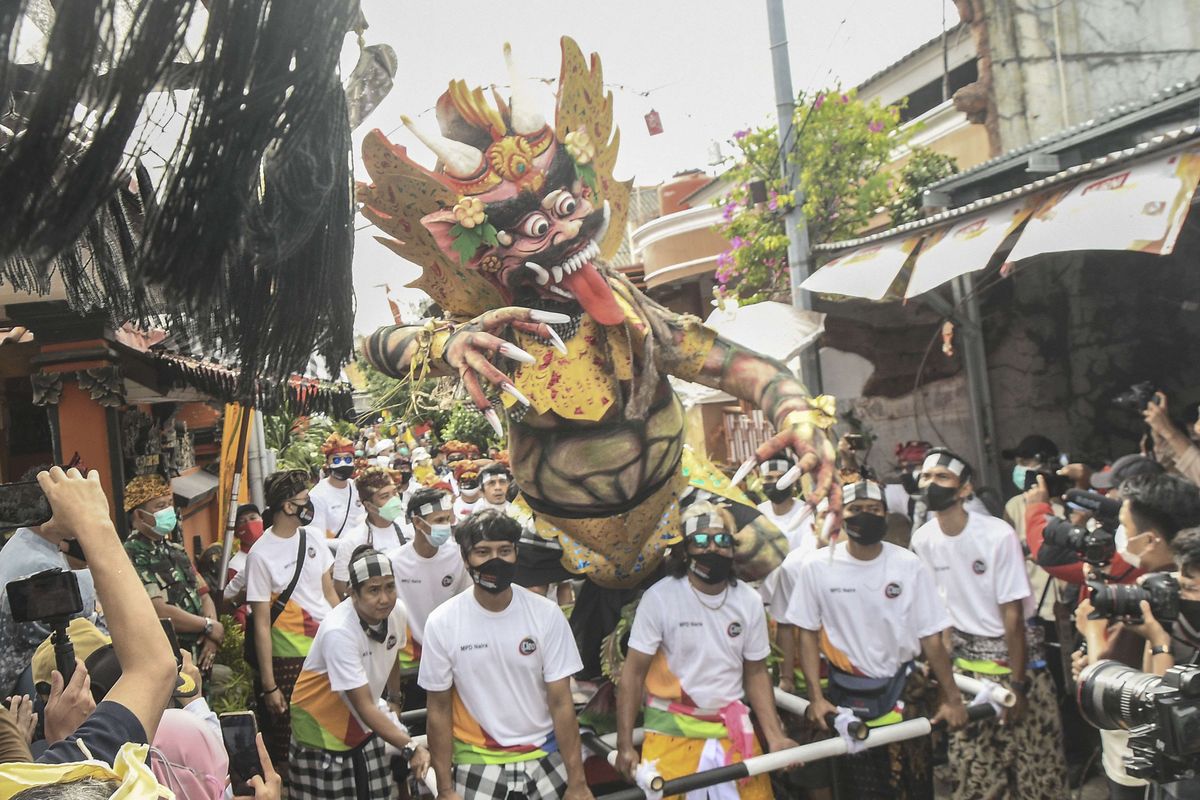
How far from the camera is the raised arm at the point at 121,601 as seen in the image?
1.99m

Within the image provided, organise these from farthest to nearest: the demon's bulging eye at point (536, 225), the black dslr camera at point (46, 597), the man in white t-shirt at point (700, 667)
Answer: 1. the man in white t-shirt at point (700, 667)
2. the demon's bulging eye at point (536, 225)
3. the black dslr camera at point (46, 597)

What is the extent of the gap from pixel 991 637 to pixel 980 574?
280 mm

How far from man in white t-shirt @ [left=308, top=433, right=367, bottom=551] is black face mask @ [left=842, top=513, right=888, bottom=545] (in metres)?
4.15

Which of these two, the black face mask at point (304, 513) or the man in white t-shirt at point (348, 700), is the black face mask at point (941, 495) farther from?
the black face mask at point (304, 513)

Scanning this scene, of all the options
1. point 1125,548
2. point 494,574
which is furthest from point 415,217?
point 1125,548

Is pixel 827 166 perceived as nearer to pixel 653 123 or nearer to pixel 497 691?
pixel 653 123

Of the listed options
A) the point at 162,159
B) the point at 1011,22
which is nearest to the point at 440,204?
the point at 162,159

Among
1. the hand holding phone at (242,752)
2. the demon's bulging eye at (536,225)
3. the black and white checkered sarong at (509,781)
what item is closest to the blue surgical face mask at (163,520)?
the black and white checkered sarong at (509,781)

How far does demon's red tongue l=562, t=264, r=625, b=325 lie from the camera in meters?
3.88

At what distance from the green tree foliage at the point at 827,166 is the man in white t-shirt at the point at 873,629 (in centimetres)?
477

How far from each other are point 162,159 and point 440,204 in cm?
206

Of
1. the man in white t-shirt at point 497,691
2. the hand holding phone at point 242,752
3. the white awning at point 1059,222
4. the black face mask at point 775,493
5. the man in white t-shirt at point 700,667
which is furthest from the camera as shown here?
the black face mask at point 775,493

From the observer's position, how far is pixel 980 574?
181 inches

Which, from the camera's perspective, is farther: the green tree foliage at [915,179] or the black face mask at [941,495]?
the green tree foliage at [915,179]
